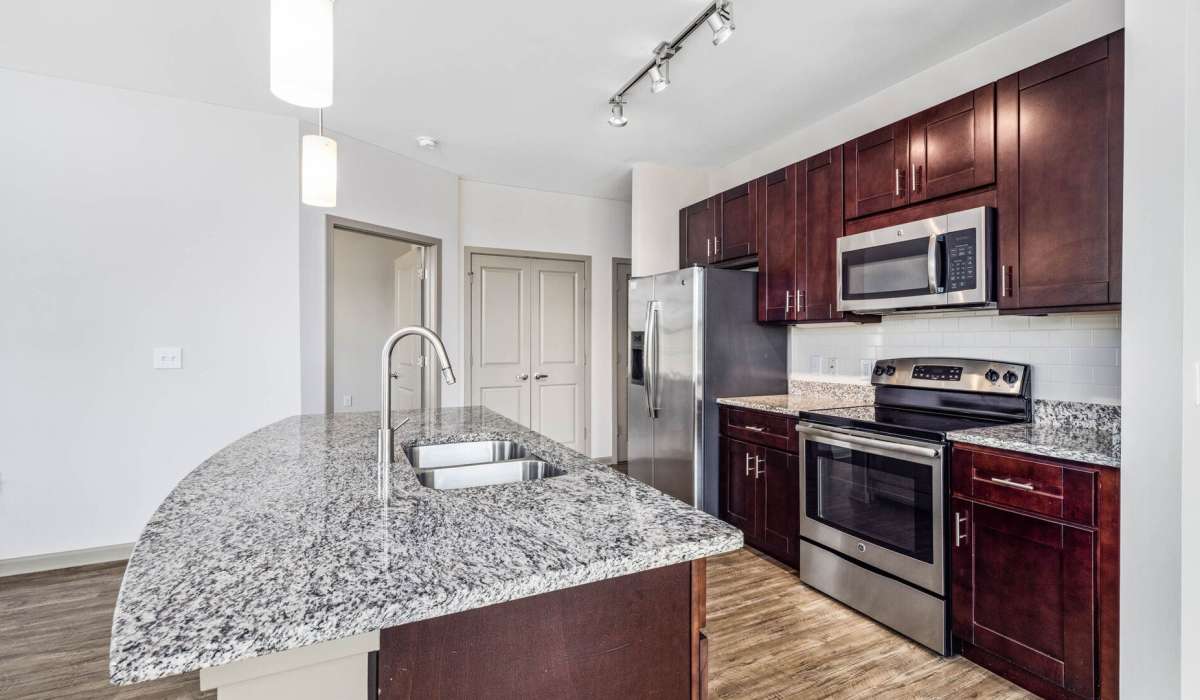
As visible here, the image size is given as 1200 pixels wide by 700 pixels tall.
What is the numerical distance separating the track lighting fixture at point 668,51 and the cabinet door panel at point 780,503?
2009 millimetres

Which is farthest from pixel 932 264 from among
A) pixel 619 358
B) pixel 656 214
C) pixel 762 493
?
pixel 619 358

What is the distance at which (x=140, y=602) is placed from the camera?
70 centimetres

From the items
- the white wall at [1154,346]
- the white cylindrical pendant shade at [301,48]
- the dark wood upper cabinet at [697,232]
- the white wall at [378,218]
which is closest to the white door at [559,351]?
the white wall at [378,218]

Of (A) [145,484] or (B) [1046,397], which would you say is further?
(A) [145,484]

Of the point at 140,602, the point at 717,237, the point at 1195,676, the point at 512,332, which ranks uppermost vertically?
the point at 717,237

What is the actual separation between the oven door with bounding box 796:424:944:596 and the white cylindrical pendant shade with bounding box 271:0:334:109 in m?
2.37

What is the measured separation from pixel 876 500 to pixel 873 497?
0.06 feet

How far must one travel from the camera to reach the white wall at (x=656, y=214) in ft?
13.8

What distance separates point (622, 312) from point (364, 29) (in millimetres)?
3399

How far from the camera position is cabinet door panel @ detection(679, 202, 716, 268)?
3908 millimetres

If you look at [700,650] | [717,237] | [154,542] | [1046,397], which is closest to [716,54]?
[717,237]

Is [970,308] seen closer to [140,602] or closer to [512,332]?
[140,602]

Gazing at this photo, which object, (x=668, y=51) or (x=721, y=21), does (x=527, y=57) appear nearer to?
(x=668, y=51)

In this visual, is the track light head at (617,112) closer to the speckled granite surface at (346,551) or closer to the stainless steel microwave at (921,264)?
the stainless steel microwave at (921,264)
